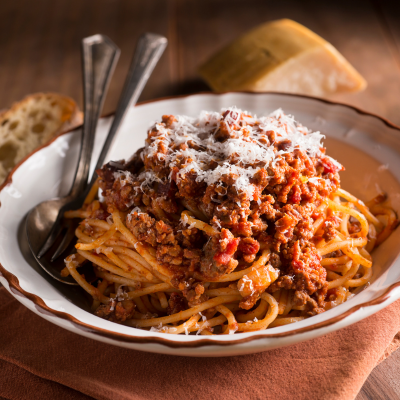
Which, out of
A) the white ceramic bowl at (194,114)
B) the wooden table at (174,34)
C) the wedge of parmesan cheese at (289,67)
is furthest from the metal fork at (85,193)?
the wooden table at (174,34)

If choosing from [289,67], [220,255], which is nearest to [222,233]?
[220,255]

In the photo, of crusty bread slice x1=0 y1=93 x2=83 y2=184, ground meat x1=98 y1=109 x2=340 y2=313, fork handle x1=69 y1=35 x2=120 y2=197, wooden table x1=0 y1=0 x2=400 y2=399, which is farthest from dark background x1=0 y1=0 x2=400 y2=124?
ground meat x1=98 y1=109 x2=340 y2=313

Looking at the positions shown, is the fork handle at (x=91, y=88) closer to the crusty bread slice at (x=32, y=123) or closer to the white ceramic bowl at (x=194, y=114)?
the white ceramic bowl at (x=194, y=114)

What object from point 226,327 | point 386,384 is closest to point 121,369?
point 226,327

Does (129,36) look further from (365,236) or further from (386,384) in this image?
(386,384)

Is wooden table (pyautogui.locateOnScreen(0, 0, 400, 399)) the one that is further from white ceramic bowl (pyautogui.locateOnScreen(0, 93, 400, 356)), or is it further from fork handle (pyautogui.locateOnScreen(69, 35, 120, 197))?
white ceramic bowl (pyautogui.locateOnScreen(0, 93, 400, 356))

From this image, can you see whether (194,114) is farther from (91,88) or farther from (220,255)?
(220,255)
